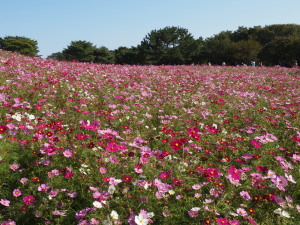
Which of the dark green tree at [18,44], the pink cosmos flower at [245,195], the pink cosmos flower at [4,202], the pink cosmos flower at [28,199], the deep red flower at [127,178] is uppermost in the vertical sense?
the dark green tree at [18,44]

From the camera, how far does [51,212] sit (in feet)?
8.52

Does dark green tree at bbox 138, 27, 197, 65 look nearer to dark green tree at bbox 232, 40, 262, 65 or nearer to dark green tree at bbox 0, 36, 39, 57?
dark green tree at bbox 232, 40, 262, 65

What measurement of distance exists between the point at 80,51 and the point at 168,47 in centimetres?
1950

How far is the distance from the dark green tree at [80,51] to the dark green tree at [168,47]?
11.8 m

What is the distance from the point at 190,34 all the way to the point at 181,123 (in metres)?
52.9

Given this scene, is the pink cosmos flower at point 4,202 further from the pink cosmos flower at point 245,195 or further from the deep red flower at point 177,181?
the pink cosmos flower at point 245,195

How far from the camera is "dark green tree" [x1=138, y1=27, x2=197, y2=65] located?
2034 inches

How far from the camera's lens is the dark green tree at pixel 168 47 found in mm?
51656

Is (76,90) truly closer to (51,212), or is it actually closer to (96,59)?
(51,212)

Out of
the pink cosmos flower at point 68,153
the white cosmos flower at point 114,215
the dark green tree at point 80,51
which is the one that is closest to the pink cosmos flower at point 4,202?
the pink cosmos flower at point 68,153

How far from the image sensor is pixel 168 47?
174 feet

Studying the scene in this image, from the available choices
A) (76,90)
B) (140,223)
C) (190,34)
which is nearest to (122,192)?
(140,223)

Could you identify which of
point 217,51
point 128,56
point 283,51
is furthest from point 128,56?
point 283,51

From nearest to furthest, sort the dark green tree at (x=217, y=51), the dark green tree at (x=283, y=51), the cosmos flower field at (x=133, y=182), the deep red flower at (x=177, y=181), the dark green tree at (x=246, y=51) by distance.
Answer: the cosmos flower field at (x=133, y=182)
the deep red flower at (x=177, y=181)
the dark green tree at (x=283, y=51)
the dark green tree at (x=246, y=51)
the dark green tree at (x=217, y=51)
